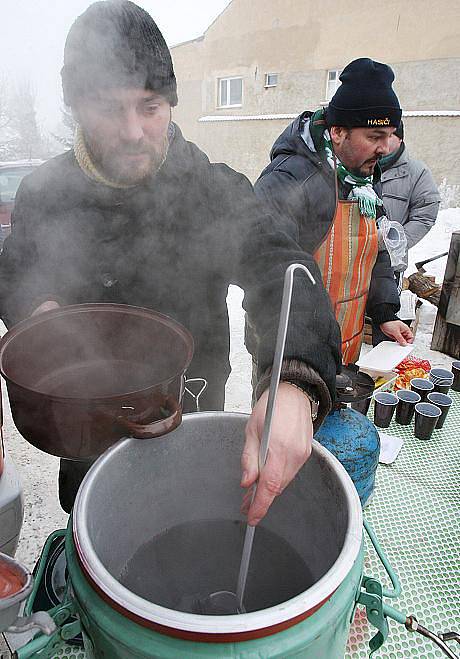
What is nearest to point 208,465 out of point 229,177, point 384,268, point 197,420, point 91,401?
point 197,420

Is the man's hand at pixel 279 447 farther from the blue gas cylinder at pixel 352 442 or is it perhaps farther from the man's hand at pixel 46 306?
the man's hand at pixel 46 306

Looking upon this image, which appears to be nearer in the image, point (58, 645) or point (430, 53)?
point (58, 645)

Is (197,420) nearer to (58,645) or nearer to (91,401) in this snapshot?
(91,401)

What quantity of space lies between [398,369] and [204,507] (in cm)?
160

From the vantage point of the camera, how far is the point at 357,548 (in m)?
0.73

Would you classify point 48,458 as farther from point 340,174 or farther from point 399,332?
point 340,174

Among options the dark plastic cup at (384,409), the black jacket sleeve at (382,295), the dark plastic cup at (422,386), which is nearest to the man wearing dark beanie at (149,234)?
the dark plastic cup at (384,409)

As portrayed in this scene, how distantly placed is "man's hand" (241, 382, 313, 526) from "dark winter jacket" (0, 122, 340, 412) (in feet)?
1.58

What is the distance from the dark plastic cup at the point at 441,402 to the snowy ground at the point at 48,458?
1.52 metres

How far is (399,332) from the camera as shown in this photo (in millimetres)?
2520

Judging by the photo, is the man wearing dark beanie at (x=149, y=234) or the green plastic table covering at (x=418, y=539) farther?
the green plastic table covering at (x=418, y=539)

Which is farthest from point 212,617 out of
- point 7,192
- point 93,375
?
point 7,192

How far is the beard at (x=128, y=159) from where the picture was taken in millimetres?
1286

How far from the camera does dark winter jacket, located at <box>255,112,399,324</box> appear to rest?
7.25ft
